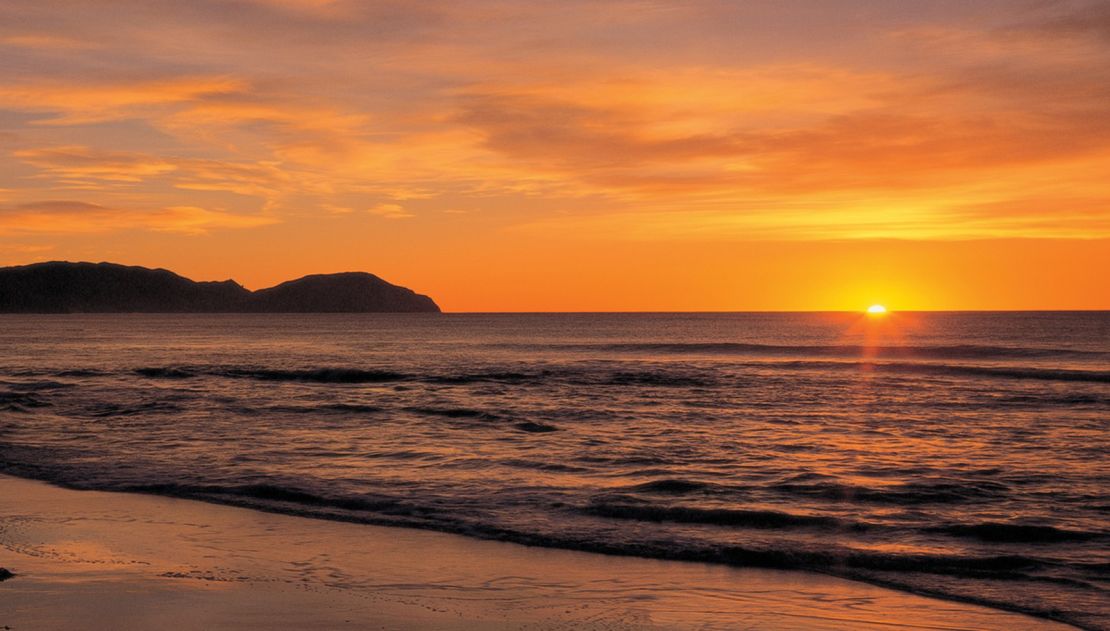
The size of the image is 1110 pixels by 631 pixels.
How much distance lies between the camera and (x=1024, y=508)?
44.3 feet

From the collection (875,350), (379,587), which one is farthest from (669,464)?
(875,350)

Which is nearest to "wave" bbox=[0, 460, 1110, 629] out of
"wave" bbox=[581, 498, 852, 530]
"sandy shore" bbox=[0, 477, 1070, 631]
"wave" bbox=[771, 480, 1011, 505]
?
"wave" bbox=[581, 498, 852, 530]

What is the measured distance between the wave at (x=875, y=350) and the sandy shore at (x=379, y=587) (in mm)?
60813

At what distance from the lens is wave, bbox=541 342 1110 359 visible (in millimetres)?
66688

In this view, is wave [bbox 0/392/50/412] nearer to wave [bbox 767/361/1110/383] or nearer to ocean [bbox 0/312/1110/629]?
ocean [bbox 0/312/1110/629]

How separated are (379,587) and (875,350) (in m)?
73.6

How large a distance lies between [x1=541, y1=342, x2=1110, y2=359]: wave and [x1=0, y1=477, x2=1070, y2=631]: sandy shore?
60813 mm

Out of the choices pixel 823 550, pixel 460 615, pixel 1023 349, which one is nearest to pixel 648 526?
pixel 823 550

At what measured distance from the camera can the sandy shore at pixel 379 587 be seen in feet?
27.7

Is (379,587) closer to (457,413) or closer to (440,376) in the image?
(457,413)

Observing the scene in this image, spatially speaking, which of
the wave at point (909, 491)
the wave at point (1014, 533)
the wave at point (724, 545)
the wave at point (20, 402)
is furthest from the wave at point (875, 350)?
the wave at point (724, 545)

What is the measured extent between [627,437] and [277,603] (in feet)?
44.4

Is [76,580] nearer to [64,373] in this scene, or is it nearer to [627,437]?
[627,437]

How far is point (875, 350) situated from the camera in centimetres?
7788
